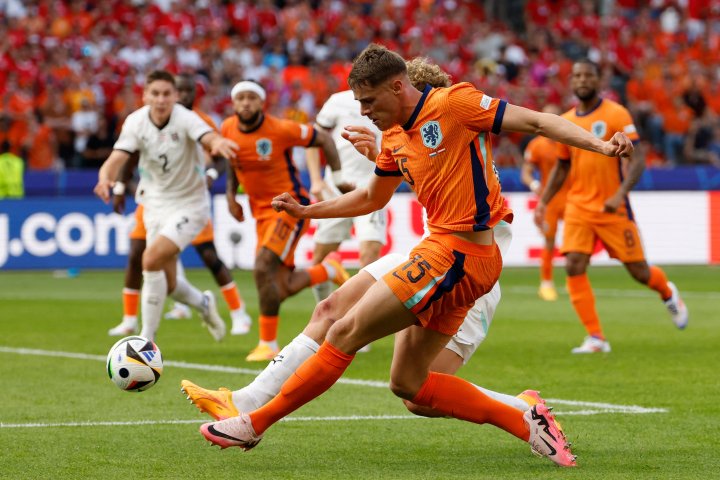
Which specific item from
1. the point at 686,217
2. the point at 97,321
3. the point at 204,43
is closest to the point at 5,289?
the point at 97,321

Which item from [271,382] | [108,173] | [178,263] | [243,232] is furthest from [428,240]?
[243,232]

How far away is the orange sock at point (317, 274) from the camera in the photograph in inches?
486

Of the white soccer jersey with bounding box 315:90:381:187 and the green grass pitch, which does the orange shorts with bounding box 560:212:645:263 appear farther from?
the white soccer jersey with bounding box 315:90:381:187

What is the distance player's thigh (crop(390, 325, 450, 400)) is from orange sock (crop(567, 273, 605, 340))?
542 cm

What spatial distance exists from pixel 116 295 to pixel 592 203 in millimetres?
8606

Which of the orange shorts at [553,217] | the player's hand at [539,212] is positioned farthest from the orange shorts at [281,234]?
the orange shorts at [553,217]

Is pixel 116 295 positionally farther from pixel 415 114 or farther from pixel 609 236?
pixel 415 114

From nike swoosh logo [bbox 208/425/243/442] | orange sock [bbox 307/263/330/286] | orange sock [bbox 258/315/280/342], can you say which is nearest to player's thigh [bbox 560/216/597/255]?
orange sock [bbox 307/263/330/286]

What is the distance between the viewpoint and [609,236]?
11.8 metres

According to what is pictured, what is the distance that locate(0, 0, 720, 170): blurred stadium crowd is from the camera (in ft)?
78.7

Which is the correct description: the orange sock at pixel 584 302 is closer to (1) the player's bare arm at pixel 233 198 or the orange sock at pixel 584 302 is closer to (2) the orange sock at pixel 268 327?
(2) the orange sock at pixel 268 327

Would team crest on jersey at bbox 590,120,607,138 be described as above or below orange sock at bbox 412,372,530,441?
above

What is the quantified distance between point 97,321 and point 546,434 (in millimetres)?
9120

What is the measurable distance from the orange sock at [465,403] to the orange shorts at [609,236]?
208 inches
